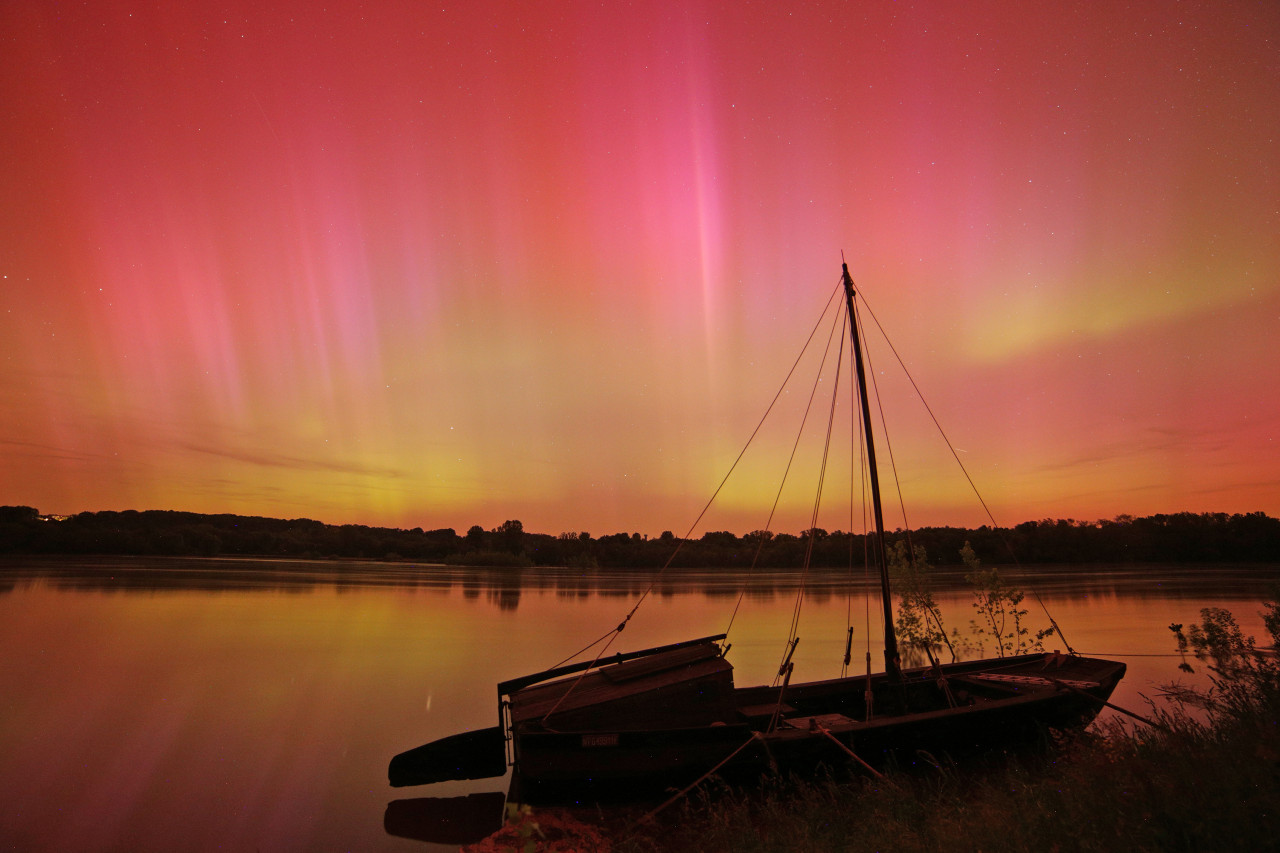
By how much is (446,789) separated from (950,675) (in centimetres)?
1142

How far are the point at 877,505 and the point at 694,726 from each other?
6419 mm

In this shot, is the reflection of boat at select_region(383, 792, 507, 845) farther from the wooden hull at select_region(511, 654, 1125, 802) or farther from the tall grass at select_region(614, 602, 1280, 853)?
the tall grass at select_region(614, 602, 1280, 853)

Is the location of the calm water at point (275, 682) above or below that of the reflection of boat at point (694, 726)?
below

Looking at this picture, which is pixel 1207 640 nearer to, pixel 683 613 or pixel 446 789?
pixel 446 789

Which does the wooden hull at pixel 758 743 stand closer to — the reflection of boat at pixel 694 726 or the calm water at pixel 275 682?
the reflection of boat at pixel 694 726

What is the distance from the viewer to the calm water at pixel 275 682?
1091cm

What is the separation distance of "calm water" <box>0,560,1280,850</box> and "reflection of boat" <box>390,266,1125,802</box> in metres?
2.04

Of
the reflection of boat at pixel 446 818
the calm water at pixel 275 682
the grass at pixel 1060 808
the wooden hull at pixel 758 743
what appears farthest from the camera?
the calm water at pixel 275 682

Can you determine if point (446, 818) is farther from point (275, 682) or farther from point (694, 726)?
point (275, 682)

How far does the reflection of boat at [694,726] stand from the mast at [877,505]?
104 mm

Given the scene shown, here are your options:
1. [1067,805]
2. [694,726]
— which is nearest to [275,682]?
[694,726]

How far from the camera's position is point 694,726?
9672 mm

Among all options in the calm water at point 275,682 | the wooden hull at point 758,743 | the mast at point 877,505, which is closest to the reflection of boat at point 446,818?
the calm water at point 275,682

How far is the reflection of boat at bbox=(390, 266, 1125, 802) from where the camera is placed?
30.2 ft
